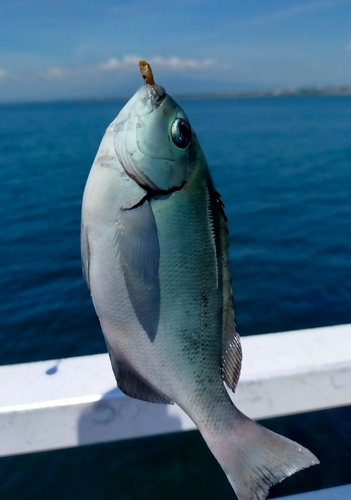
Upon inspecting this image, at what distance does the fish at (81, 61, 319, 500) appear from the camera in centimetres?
142

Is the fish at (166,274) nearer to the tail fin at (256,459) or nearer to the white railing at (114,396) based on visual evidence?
the tail fin at (256,459)

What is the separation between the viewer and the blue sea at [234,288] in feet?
12.9

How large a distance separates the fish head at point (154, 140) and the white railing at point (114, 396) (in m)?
1.09

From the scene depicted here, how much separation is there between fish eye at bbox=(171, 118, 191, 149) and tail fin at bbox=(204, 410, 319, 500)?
3.06ft

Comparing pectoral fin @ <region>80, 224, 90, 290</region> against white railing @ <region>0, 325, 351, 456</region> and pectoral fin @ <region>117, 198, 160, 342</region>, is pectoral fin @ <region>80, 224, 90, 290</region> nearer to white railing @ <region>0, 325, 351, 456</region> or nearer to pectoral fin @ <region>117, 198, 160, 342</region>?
pectoral fin @ <region>117, 198, 160, 342</region>

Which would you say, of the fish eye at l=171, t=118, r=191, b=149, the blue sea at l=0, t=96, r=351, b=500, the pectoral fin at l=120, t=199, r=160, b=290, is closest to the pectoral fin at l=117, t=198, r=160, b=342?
the pectoral fin at l=120, t=199, r=160, b=290

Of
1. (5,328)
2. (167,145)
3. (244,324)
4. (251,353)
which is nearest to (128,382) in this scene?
(167,145)

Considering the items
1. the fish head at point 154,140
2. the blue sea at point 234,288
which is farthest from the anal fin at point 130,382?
the blue sea at point 234,288

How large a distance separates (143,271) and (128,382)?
38 centimetres

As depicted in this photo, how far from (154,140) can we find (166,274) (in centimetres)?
43

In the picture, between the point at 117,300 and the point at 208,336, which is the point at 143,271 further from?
the point at 208,336

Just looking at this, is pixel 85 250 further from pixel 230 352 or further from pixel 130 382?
pixel 230 352

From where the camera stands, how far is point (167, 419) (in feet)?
7.02

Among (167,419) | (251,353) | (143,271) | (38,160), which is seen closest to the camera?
(143,271)
